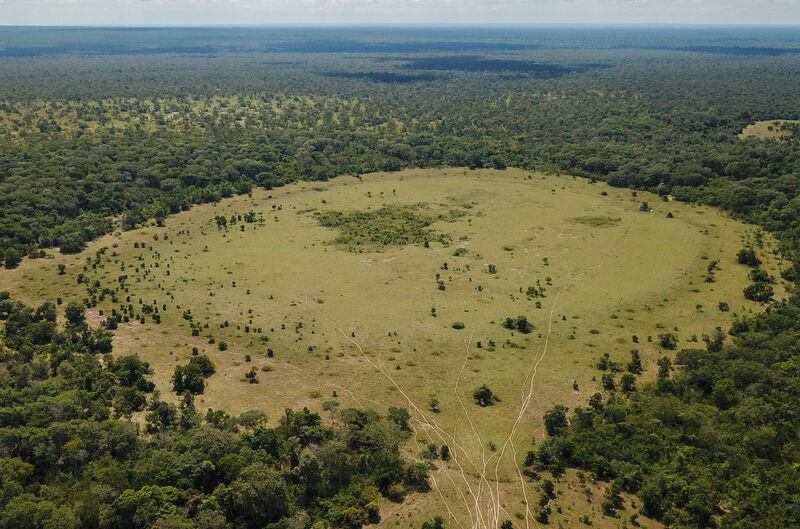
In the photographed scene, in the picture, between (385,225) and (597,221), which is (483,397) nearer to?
(385,225)

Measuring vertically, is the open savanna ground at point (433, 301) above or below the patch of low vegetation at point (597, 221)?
below

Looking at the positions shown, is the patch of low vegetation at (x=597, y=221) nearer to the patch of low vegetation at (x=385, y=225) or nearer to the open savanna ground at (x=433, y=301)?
the open savanna ground at (x=433, y=301)

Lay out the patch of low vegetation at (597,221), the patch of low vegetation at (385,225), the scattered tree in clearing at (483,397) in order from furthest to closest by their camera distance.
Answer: the patch of low vegetation at (597,221) → the patch of low vegetation at (385,225) → the scattered tree in clearing at (483,397)

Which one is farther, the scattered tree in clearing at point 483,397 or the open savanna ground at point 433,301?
the scattered tree in clearing at point 483,397

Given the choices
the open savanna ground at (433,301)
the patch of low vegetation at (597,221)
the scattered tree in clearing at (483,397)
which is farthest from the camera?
the patch of low vegetation at (597,221)

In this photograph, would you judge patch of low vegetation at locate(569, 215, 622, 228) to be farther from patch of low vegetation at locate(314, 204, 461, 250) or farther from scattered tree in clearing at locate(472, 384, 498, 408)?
scattered tree in clearing at locate(472, 384, 498, 408)

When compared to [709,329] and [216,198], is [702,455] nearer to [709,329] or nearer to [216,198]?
[709,329]

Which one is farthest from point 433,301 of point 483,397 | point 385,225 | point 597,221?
point 597,221

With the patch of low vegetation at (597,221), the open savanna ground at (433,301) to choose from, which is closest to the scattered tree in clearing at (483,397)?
the open savanna ground at (433,301)

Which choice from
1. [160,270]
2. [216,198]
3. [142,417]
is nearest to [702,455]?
[142,417]
